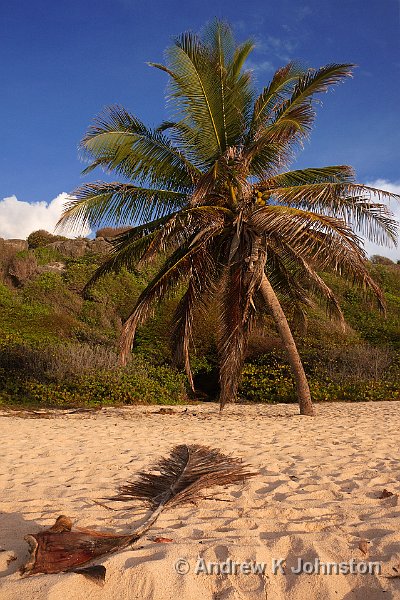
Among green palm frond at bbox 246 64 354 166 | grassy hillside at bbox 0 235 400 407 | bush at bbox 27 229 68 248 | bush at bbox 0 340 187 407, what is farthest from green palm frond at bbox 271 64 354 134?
bush at bbox 27 229 68 248

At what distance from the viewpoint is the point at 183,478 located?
14.1 feet

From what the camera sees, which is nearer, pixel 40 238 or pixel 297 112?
pixel 297 112

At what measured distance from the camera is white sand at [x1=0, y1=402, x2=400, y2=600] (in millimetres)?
2408

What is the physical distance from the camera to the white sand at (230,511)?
241 centimetres

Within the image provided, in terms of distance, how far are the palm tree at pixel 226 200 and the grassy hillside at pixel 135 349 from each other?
3.82 metres

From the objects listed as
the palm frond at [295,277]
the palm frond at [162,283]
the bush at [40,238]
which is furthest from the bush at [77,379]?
the bush at [40,238]

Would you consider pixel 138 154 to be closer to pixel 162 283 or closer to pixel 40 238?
pixel 162 283

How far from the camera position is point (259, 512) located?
11.8 feet

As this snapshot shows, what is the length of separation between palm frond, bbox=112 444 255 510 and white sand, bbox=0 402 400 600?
15 centimetres

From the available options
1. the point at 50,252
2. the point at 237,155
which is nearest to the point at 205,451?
the point at 237,155

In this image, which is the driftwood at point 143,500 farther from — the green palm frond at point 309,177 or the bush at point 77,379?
the bush at point 77,379

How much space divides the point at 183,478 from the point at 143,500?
461mm

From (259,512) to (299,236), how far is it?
7.10 m

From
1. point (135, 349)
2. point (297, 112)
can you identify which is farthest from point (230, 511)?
point (135, 349)
